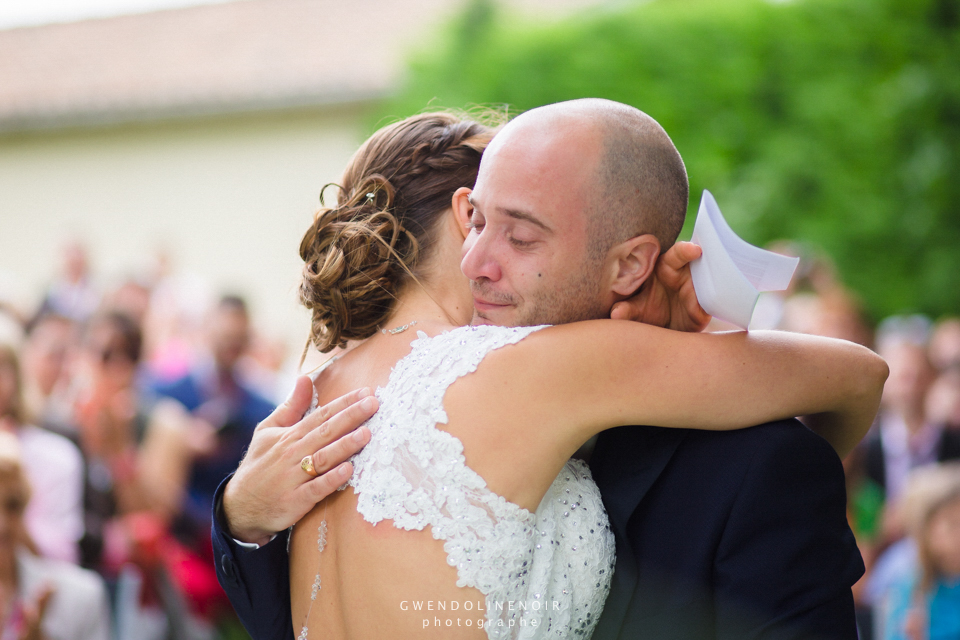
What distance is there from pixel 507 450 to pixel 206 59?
55.9 feet

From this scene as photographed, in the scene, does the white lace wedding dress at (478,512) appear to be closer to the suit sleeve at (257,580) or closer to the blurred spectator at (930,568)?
the suit sleeve at (257,580)

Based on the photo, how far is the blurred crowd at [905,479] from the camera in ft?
15.1

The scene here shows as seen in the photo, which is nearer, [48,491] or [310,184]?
[48,491]

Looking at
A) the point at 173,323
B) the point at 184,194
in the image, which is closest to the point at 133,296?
the point at 173,323

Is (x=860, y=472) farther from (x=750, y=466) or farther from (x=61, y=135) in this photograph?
(x=61, y=135)

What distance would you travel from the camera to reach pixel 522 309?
198 centimetres

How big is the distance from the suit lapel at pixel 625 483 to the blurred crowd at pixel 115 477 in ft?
11.9

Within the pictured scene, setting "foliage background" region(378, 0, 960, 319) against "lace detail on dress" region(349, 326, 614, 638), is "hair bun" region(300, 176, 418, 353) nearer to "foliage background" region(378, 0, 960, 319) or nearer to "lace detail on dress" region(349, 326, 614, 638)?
"lace detail on dress" region(349, 326, 614, 638)

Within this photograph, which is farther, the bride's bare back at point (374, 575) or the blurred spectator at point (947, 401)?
the blurred spectator at point (947, 401)

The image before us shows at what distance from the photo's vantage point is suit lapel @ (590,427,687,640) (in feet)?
6.23

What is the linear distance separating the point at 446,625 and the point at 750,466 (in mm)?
730

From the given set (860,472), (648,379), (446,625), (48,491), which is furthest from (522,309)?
(860,472)

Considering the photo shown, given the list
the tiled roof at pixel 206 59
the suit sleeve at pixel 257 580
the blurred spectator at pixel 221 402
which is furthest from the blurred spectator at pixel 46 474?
the tiled roof at pixel 206 59

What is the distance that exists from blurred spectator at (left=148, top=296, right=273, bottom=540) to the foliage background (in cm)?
432
